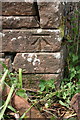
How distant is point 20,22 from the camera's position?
255cm

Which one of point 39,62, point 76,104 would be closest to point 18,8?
point 39,62

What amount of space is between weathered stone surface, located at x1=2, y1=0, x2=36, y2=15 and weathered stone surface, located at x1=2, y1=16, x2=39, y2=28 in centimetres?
5

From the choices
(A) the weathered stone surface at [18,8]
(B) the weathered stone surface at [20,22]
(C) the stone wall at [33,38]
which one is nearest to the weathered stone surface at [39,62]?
(C) the stone wall at [33,38]

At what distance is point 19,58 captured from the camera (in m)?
2.65

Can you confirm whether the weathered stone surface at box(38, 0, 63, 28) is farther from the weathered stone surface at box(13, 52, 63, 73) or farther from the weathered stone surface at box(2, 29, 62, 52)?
the weathered stone surface at box(13, 52, 63, 73)

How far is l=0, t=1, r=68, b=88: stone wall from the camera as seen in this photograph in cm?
249

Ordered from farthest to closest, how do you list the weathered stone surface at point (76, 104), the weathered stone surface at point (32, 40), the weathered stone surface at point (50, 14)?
the weathered stone surface at point (32, 40), the weathered stone surface at point (50, 14), the weathered stone surface at point (76, 104)

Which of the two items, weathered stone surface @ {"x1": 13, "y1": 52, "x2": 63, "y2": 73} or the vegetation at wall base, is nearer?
the vegetation at wall base

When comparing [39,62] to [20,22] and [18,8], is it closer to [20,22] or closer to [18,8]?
[20,22]

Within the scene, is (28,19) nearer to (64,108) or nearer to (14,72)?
(14,72)

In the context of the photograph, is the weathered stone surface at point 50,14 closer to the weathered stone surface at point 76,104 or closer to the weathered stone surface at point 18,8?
the weathered stone surface at point 18,8

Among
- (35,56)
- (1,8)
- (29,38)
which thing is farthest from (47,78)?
(1,8)

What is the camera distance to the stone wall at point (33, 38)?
8.18ft


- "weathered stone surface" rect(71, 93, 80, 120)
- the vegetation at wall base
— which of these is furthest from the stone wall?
"weathered stone surface" rect(71, 93, 80, 120)
